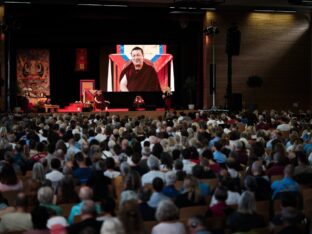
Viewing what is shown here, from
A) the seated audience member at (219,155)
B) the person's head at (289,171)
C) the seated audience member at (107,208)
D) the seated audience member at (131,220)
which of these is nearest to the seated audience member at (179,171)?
the person's head at (289,171)

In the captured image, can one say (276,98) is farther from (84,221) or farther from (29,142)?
(84,221)

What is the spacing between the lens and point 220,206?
6406 mm

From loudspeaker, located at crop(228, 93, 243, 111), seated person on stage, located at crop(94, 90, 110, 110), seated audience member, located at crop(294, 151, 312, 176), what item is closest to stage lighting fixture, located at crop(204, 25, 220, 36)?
loudspeaker, located at crop(228, 93, 243, 111)

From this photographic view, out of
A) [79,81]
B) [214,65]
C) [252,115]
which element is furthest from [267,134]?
[79,81]

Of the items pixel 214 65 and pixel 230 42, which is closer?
pixel 230 42

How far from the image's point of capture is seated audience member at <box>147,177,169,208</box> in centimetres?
684

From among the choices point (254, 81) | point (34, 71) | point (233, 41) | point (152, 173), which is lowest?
point (152, 173)

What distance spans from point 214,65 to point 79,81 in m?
7.49

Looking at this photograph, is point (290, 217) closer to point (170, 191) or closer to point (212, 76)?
point (170, 191)

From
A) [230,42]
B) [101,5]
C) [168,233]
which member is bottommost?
[168,233]

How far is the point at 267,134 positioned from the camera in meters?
12.7

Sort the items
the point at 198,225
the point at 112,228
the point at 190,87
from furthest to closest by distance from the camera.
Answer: the point at 190,87
the point at 198,225
the point at 112,228

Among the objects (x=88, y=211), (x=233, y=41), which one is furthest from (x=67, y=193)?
(x=233, y=41)

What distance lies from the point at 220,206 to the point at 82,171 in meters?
2.92
